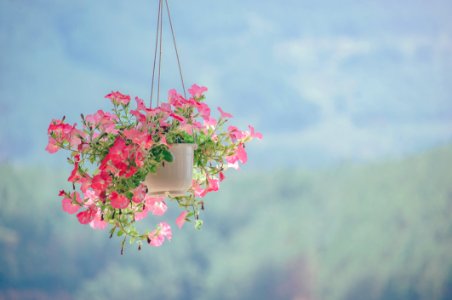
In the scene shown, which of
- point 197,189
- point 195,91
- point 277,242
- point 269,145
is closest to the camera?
point 195,91

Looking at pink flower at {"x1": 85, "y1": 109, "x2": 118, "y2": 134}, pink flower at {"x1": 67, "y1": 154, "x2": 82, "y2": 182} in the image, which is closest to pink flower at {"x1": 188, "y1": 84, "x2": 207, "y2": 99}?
pink flower at {"x1": 85, "y1": 109, "x2": 118, "y2": 134}

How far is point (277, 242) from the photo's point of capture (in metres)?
4.98

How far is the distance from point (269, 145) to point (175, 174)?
11.5 feet

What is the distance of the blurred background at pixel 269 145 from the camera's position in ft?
15.6

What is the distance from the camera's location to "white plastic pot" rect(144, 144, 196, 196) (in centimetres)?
169

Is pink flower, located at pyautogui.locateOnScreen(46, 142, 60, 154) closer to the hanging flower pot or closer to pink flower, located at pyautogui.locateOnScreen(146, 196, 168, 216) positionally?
the hanging flower pot

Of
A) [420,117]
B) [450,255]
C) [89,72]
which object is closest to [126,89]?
[89,72]

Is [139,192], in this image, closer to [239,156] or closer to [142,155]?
[142,155]

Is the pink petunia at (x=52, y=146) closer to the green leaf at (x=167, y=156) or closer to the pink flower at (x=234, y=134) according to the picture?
the green leaf at (x=167, y=156)

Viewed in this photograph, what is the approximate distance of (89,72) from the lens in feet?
16.5

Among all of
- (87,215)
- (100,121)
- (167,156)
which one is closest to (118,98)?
(100,121)

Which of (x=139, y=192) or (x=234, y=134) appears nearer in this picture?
(x=139, y=192)

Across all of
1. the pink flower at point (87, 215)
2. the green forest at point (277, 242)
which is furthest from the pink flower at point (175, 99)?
the green forest at point (277, 242)

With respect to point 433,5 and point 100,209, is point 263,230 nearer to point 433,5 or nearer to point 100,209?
point 433,5
